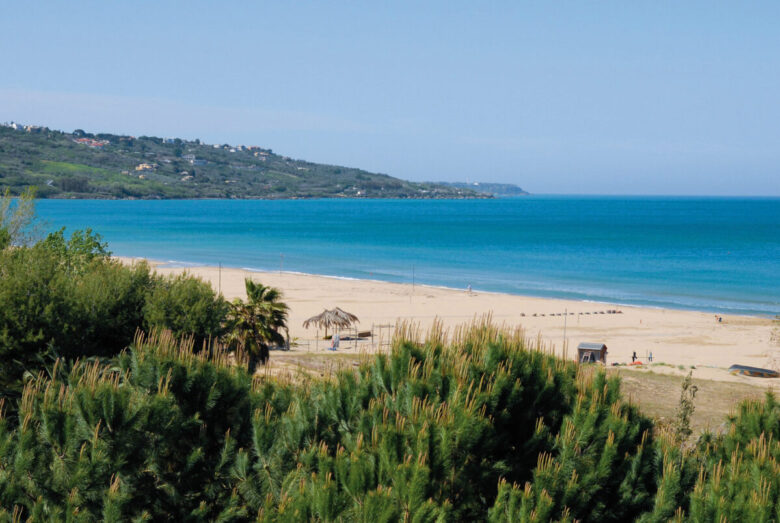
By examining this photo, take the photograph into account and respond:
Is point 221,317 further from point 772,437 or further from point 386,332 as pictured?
point 386,332

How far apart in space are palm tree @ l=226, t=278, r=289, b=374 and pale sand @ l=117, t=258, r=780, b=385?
788 cm

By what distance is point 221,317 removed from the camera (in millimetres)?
19281

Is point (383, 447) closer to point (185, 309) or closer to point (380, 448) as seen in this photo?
point (380, 448)

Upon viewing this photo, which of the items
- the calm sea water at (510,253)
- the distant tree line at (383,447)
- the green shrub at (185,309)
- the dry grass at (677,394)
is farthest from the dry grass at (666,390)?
the calm sea water at (510,253)

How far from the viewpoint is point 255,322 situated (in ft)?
74.2

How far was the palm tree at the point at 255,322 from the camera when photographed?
22.0 meters

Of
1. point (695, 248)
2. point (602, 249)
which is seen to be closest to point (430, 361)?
point (602, 249)

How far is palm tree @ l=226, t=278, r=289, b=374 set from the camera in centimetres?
2197

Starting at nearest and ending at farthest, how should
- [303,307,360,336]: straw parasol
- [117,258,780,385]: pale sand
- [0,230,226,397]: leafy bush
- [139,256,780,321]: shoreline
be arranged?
[0,230,226,397]: leafy bush
[303,307,360,336]: straw parasol
[117,258,780,385]: pale sand
[139,256,780,321]: shoreline

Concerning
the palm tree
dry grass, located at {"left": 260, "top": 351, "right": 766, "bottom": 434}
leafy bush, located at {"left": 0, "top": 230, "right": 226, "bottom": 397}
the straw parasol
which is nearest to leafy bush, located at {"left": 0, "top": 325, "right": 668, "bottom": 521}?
leafy bush, located at {"left": 0, "top": 230, "right": 226, "bottom": 397}

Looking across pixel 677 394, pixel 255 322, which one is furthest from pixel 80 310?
pixel 677 394

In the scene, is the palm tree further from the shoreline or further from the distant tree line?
the shoreline

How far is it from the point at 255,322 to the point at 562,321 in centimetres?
2602

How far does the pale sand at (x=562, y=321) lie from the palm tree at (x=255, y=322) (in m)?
7.88
